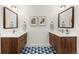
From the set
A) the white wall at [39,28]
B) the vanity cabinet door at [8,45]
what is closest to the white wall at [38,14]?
the white wall at [39,28]

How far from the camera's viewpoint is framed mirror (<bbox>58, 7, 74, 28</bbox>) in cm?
191

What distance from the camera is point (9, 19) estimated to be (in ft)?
6.27

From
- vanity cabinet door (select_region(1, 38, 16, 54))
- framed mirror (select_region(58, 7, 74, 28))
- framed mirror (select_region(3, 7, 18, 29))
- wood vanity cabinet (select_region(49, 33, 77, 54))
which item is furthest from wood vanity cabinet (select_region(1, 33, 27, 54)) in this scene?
framed mirror (select_region(58, 7, 74, 28))

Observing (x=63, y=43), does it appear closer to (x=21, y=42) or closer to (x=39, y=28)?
(x=39, y=28)

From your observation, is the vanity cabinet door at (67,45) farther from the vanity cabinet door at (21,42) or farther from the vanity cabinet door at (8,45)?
the vanity cabinet door at (8,45)

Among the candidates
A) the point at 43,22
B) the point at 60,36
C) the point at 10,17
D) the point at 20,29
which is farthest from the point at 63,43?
the point at 10,17

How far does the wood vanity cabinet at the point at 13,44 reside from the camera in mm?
1901

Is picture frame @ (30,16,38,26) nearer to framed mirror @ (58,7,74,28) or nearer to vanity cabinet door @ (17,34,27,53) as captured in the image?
vanity cabinet door @ (17,34,27,53)

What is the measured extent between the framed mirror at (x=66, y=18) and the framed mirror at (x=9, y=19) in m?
→ 0.62

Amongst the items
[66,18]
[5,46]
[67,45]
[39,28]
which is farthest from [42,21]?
[5,46]

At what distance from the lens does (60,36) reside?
1979 millimetres

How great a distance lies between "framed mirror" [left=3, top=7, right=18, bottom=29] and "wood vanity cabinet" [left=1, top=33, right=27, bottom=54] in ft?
0.59

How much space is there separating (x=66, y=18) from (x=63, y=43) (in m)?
0.38

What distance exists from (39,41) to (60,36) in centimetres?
33
